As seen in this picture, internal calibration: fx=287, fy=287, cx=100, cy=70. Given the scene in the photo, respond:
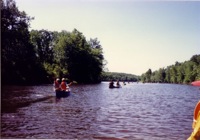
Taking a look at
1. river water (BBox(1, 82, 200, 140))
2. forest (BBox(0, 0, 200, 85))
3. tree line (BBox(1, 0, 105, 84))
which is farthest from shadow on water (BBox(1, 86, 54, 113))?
tree line (BBox(1, 0, 105, 84))

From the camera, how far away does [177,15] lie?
579 cm

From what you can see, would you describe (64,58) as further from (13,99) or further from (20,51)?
(20,51)

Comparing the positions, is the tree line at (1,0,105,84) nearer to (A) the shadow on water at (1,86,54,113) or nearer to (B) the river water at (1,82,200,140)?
(A) the shadow on water at (1,86,54,113)

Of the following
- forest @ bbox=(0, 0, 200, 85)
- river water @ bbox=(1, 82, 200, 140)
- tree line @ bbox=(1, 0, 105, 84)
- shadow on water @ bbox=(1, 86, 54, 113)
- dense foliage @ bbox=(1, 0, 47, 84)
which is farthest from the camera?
dense foliage @ bbox=(1, 0, 47, 84)

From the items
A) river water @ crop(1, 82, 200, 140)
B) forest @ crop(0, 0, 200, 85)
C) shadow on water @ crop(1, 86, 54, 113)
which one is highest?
forest @ crop(0, 0, 200, 85)

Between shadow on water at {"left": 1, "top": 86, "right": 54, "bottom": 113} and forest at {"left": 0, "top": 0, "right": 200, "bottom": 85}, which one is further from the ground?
forest at {"left": 0, "top": 0, "right": 200, "bottom": 85}

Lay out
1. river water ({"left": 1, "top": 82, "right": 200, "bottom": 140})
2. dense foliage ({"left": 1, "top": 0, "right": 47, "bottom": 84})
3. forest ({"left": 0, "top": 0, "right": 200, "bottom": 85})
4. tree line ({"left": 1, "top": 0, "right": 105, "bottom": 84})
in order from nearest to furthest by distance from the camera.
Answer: river water ({"left": 1, "top": 82, "right": 200, "bottom": 140}) → forest ({"left": 0, "top": 0, "right": 200, "bottom": 85}) → tree line ({"left": 1, "top": 0, "right": 105, "bottom": 84}) → dense foliage ({"left": 1, "top": 0, "right": 47, "bottom": 84})

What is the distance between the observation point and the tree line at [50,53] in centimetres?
782

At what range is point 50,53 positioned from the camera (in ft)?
32.8

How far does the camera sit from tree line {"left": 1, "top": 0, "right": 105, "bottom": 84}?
7.82 meters

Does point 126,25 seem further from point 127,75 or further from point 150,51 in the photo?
point 127,75

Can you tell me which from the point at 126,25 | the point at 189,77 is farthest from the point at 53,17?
the point at 189,77

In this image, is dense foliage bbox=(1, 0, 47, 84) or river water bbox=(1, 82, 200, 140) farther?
dense foliage bbox=(1, 0, 47, 84)

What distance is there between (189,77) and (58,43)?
158 inches
